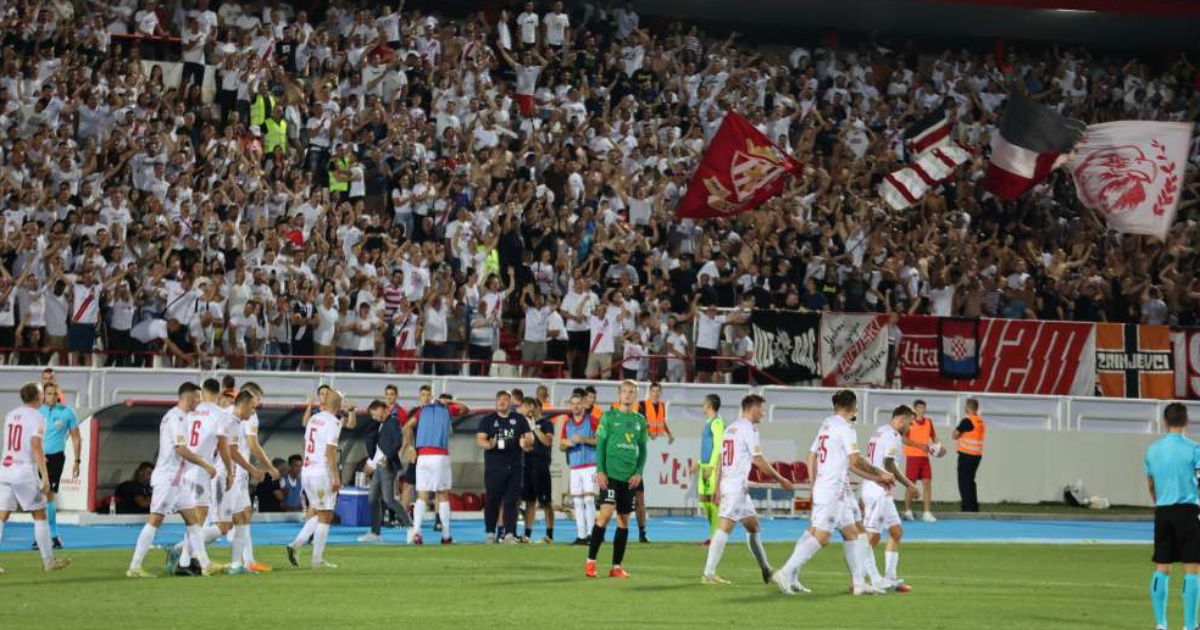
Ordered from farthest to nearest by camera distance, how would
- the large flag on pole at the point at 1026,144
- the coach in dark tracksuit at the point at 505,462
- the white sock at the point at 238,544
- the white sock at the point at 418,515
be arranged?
the large flag on pole at the point at 1026,144
the coach in dark tracksuit at the point at 505,462
the white sock at the point at 418,515
the white sock at the point at 238,544

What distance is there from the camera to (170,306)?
3186 centimetres

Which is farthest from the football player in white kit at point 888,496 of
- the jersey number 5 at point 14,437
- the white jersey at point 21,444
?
the jersey number 5 at point 14,437

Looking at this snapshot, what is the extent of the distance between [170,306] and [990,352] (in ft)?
59.3

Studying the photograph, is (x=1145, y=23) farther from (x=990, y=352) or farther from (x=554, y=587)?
(x=554, y=587)

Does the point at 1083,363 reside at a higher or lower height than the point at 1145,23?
lower

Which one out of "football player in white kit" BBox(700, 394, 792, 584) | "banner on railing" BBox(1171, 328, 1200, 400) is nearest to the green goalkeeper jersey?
"football player in white kit" BBox(700, 394, 792, 584)

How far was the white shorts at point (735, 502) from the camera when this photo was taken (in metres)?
20.5

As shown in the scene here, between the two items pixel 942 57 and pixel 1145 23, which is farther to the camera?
pixel 1145 23

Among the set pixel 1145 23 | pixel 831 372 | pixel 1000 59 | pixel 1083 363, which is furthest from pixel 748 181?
pixel 1145 23

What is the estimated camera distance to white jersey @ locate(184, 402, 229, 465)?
20656 mm

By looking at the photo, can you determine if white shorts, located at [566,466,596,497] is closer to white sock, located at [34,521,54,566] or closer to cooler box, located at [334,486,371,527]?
cooler box, located at [334,486,371,527]

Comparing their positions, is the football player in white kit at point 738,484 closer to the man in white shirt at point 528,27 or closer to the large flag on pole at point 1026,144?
the large flag on pole at point 1026,144

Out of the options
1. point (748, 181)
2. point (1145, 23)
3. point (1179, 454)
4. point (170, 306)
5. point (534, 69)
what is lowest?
point (1179, 454)

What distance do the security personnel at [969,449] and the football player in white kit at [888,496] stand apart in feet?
51.9
